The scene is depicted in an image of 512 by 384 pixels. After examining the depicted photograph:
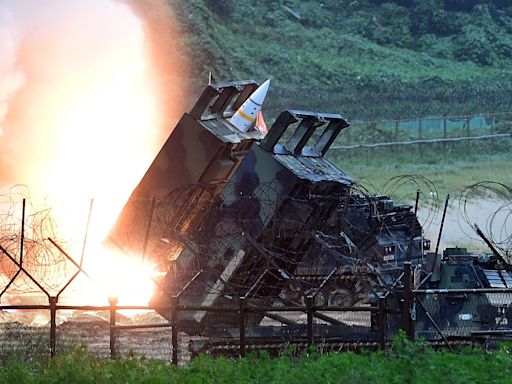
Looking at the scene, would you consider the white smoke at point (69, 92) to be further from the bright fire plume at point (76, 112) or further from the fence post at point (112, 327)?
the fence post at point (112, 327)

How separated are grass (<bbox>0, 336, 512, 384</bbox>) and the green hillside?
33.8 meters

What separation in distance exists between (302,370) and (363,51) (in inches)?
1742

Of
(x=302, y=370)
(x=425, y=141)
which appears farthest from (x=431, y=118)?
(x=302, y=370)

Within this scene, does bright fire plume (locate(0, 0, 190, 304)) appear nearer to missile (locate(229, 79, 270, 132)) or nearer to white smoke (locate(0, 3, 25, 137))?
white smoke (locate(0, 3, 25, 137))

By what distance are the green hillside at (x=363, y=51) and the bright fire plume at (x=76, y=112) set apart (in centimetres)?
1446

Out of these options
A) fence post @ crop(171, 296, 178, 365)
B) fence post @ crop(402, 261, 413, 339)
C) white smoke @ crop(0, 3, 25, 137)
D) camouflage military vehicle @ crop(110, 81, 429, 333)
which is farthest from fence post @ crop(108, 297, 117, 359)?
white smoke @ crop(0, 3, 25, 137)

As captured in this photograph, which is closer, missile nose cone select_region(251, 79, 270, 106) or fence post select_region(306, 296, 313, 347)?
fence post select_region(306, 296, 313, 347)

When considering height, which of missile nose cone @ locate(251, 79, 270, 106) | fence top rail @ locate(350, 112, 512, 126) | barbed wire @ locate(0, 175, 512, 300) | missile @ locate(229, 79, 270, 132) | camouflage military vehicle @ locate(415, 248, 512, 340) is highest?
fence top rail @ locate(350, 112, 512, 126)

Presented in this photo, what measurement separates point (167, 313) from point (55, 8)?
51.5 ft

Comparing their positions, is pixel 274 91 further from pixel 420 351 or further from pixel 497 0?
pixel 420 351

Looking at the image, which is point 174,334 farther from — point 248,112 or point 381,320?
point 248,112

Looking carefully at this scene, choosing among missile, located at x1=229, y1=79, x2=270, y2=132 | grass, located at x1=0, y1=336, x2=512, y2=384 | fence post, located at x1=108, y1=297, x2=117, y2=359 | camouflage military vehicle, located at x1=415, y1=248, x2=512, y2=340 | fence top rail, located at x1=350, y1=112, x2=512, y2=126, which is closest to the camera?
grass, located at x1=0, y1=336, x2=512, y2=384

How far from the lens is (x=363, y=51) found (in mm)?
55656

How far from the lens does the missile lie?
70.0 ft
